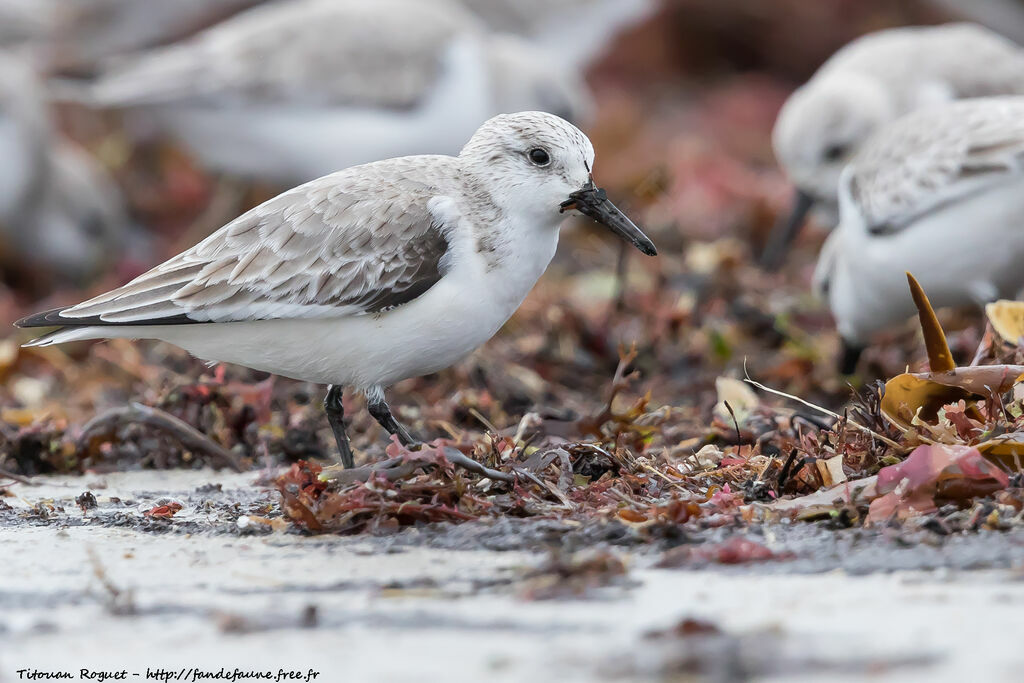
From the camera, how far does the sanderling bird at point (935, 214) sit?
17.3ft

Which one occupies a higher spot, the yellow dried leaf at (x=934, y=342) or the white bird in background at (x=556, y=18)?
the white bird in background at (x=556, y=18)

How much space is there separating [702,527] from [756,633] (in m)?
0.79

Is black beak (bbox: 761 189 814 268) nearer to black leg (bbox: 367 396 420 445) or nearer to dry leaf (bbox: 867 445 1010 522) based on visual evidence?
black leg (bbox: 367 396 420 445)

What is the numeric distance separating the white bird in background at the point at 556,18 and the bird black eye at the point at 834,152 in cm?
639

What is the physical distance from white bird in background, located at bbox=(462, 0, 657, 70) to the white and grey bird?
4.51 meters

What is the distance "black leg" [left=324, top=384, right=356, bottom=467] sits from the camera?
4.04 meters

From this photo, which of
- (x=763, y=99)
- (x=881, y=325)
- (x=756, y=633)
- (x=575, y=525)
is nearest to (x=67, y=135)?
(x=763, y=99)

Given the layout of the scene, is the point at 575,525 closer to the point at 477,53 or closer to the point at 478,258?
the point at 478,258

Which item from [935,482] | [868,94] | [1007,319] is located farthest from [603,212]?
[868,94]

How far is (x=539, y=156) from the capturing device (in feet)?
13.1

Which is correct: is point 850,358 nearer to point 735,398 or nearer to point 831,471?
point 735,398

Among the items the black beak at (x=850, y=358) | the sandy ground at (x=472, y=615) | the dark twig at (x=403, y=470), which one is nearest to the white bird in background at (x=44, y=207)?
the black beak at (x=850, y=358)

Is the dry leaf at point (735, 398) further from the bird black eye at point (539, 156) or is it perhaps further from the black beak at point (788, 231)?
the black beak at point (788, 231)

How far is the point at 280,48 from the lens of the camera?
854 cm
